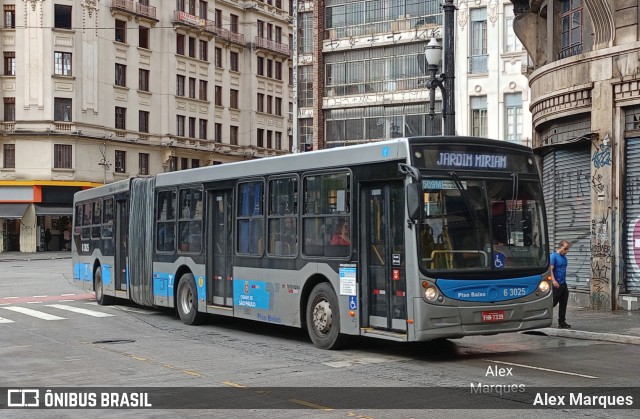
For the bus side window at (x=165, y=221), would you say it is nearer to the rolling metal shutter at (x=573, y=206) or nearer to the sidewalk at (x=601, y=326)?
the sidewalk at (x=601, y=326)

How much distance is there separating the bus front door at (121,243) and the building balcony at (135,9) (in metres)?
42.7

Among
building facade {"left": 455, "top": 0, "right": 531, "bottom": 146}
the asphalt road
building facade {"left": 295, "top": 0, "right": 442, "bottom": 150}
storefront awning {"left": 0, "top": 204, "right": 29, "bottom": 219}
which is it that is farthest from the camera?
storefront awning {"left": 0, "top": 204, "right": 29, "bottom": 219}

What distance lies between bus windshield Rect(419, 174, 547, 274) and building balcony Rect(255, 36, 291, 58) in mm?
64957

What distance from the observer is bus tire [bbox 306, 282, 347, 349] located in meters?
14.2

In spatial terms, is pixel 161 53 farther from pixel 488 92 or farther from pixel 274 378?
pixel 274 378

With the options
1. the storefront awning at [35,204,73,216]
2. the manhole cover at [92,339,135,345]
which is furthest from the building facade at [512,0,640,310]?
the storefront awning at [35,204,73,216]

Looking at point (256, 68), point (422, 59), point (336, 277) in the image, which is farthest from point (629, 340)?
point (256, 68)

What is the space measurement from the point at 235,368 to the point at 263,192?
431cm

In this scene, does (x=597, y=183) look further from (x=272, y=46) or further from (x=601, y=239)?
A: (x=272, y=46)

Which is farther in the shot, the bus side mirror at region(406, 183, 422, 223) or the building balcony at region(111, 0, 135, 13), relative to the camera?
A: the building balcony at region(111, 0, 135, 13)

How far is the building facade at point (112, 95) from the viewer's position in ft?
193

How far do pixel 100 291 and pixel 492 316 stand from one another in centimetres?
1359

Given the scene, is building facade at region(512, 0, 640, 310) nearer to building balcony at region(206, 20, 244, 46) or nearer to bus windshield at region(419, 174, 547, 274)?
bus windshield at region(419, 174, 547, 274)

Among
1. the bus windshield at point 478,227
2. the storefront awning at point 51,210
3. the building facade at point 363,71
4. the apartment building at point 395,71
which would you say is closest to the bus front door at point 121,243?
the bus windshield at point 478,227
